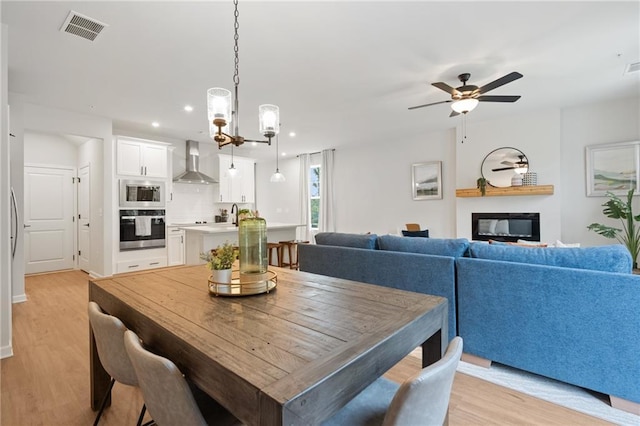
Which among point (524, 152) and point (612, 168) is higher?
point (524, 152)

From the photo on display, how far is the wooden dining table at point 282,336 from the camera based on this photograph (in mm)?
726

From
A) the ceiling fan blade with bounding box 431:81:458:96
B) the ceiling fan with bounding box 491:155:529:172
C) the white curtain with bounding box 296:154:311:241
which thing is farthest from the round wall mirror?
the white curtain with bounding box 296:154:311:241

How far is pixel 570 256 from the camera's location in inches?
79.9

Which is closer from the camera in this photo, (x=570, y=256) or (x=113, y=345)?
(x=113, y=345)

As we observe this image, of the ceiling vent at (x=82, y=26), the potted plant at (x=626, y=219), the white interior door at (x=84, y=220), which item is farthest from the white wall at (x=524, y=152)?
the white interior door at (x=84, y=220)

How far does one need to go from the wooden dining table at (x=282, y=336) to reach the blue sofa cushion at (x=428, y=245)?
1271 millimetres

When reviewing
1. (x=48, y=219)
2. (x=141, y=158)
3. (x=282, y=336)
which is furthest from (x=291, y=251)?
(x=48, y=219)

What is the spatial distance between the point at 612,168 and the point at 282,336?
18.5ft

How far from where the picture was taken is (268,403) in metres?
0.66

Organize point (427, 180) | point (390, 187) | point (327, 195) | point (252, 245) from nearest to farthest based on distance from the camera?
point (252, 245) → point (427, 180) → point (390, 187) → point (327, 195)

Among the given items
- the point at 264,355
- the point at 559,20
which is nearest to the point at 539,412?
the point at 264,355

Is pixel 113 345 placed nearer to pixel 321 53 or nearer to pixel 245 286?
pixel 245 286

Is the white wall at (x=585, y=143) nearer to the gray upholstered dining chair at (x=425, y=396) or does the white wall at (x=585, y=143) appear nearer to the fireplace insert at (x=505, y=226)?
the fireplace insert at (x=505, y=226)

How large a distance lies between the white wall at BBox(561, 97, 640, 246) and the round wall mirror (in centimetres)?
58
